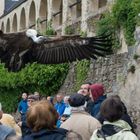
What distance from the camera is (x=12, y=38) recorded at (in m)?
9.47

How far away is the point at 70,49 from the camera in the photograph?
32.5 feet

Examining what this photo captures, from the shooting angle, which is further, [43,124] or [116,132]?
[116,132]

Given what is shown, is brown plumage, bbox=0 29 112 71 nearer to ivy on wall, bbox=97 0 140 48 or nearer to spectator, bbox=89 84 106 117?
spectator, bbox=89 84 106 117

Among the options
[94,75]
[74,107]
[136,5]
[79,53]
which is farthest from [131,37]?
[74,107]

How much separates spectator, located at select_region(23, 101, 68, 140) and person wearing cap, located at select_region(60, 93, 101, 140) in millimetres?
1801

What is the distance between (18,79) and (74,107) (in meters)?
16.9

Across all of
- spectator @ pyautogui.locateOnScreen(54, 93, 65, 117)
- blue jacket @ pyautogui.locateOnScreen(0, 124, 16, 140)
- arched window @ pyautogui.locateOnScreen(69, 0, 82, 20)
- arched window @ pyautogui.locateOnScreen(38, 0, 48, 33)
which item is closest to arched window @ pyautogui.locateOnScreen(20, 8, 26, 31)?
arched window @ pyautogui.locateOnScreen(38, 0, 48, 33)

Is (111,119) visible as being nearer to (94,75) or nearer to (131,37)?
(131,37)

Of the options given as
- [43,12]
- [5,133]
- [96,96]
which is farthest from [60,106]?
[43,12]

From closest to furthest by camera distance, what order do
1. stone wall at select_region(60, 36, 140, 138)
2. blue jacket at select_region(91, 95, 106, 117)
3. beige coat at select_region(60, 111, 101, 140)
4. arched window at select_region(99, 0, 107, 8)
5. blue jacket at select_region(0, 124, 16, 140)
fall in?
blue jacket at select_region(0, 124, 16, 140) < beige coat at select_region(60, 111, 101, 140) < blue jacket at select_region(91, 95, 106, 117) < stone wall at select_region(60, 36, 140, 138) < arched window at select_region(99, 0, 107, 8)

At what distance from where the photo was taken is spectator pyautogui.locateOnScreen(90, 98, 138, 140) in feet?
17.0

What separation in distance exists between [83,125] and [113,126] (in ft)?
5.04

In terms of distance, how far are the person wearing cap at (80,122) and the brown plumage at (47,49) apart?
2.53 m

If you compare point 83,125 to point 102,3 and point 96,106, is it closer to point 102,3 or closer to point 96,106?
point 96,106
